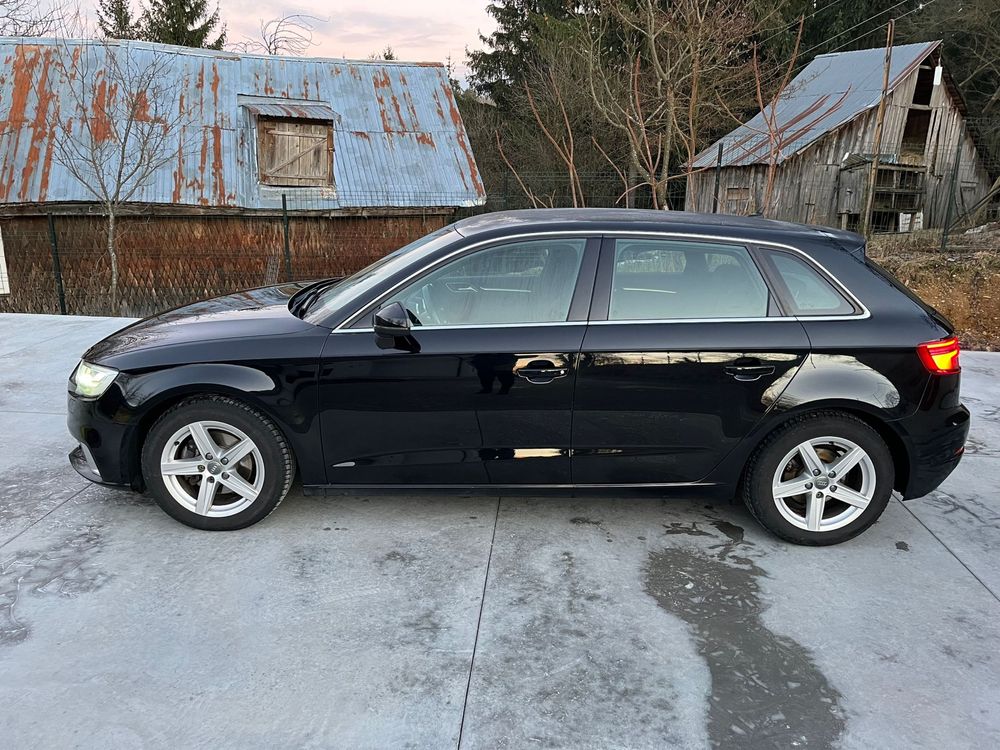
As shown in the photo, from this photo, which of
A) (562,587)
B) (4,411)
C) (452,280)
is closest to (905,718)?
(562,587)

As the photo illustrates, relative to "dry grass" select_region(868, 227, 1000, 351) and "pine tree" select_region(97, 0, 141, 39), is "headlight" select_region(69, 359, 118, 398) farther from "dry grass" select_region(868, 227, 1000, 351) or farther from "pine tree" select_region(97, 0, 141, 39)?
"pine tree" select_region(97, 0, 141, 39)

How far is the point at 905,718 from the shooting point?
7.97 feet

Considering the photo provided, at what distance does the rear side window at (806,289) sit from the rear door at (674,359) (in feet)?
0.31

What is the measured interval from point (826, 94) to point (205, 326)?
21915mm

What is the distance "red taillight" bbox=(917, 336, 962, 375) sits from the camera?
3.38m

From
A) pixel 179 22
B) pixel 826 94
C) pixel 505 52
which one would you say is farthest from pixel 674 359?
pixel 179 22

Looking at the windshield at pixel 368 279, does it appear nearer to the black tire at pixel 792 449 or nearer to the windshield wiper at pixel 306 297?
the windshield wiper at pixel 306 297

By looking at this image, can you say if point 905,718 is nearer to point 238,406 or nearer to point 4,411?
point 238,406

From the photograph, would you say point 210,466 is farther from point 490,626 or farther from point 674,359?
point 674,359

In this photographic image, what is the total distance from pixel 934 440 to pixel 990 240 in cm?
1307

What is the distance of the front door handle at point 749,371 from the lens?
3.37m

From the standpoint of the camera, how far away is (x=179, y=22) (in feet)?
99.3

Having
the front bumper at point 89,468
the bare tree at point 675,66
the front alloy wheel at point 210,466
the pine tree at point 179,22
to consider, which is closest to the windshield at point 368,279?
the front alloy wheel at point 210,466

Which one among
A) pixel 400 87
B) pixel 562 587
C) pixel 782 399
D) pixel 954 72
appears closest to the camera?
pixel 562 587
